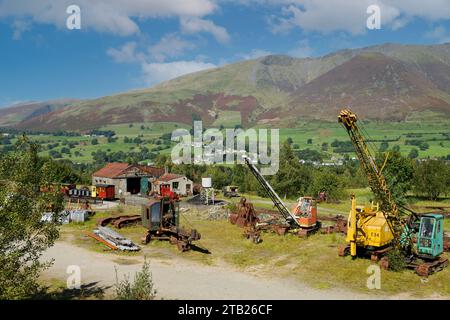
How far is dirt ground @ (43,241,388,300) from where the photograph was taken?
16938 millimetres

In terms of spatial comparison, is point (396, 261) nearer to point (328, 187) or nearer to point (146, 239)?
point (146, 239)

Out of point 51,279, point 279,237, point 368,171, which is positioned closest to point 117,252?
point 51,279

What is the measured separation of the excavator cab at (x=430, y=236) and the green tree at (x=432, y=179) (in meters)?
38.0

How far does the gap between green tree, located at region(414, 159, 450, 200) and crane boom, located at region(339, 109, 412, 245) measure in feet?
129

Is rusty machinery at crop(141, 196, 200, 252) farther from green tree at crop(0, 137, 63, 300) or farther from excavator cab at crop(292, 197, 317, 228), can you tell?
green tree at crop(0, 137, 63, 300)

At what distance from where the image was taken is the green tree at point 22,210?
12734 mm

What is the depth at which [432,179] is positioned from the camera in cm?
5481

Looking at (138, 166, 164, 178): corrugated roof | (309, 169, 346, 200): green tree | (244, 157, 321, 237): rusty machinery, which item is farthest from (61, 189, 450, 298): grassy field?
(138, 166, 164, 178): corrugated roof

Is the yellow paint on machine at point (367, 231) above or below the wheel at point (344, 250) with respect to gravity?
above

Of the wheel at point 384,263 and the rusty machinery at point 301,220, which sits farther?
the rusty machinery at point 301,220

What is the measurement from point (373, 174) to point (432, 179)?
132ft

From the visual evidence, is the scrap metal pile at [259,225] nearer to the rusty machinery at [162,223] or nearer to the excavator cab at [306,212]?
the excavator cab at [306,212]

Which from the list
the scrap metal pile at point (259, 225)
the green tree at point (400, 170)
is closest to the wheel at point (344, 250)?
the scrap metal pile at point (259, 225)

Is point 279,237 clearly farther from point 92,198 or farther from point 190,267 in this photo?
point 92,198
